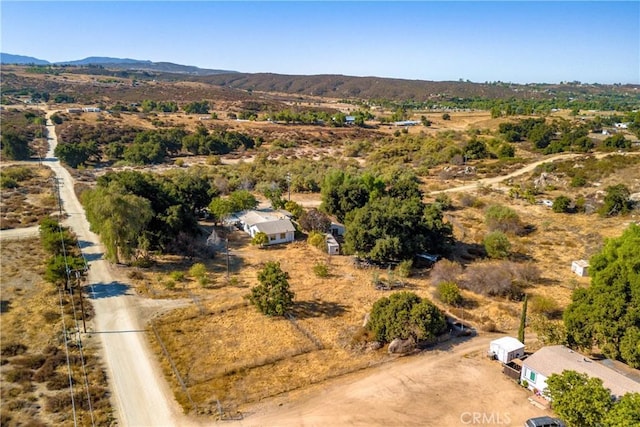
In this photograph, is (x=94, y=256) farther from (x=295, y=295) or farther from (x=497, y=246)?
(x=497, y=246)

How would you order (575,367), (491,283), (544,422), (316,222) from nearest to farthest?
(544,422)
(575,367)
(491,283)
(316,222)

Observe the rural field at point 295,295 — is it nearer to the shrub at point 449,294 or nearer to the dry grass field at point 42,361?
the dry grass field at point 42,361

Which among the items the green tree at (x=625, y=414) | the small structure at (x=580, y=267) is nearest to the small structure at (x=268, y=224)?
the small structure at (x=580, y=267)

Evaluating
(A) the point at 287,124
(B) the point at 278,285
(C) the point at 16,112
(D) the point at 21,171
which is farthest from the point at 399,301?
(C) the point at 16,112

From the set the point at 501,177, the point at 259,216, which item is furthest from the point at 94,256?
the point at 501,177

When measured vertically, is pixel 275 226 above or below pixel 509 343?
above

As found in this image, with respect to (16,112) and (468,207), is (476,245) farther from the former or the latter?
(16,112)

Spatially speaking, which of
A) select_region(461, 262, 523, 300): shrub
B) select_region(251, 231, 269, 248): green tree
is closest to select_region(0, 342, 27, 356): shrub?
select_region(251, 231, 269, 248): green tree
